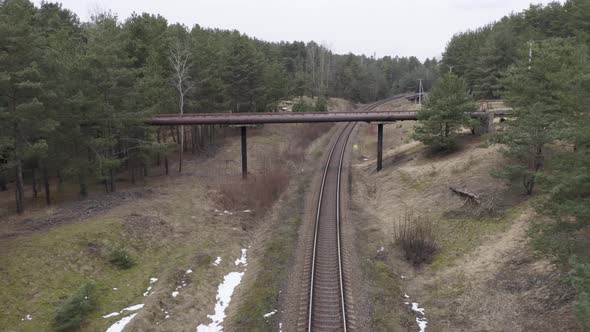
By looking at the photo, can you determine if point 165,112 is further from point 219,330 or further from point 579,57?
point 579,57

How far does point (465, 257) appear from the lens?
1975cm

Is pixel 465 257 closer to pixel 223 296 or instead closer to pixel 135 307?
pixel 223 296

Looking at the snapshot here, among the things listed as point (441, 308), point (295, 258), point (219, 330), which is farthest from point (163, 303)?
point (441, 308)

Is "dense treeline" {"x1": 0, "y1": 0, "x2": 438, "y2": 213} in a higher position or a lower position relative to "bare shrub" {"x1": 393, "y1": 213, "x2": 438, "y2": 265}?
higher

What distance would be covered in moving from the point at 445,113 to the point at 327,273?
20.1 m

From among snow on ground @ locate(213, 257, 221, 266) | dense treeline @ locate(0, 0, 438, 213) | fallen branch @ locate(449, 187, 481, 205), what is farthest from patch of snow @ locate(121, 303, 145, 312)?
fallen branch @ locate(449, 187, 481, 205)

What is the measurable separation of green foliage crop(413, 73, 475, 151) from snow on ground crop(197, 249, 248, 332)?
20907 millimetres

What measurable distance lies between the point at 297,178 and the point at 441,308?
25451 mm

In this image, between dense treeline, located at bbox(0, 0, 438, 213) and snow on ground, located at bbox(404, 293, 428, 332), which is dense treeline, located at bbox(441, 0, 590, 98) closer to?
dense treeline, located at bbox(0, 0, 438, 213)

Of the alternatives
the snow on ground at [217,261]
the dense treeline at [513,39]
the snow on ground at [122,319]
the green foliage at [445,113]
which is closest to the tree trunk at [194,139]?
the green foliage at [445,113]

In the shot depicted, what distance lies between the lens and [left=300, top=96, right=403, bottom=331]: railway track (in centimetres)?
1519

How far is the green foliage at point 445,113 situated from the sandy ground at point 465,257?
1.81m

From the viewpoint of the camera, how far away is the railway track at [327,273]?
15.2 meters

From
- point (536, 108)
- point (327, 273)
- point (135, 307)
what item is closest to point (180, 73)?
point (135, 307)
